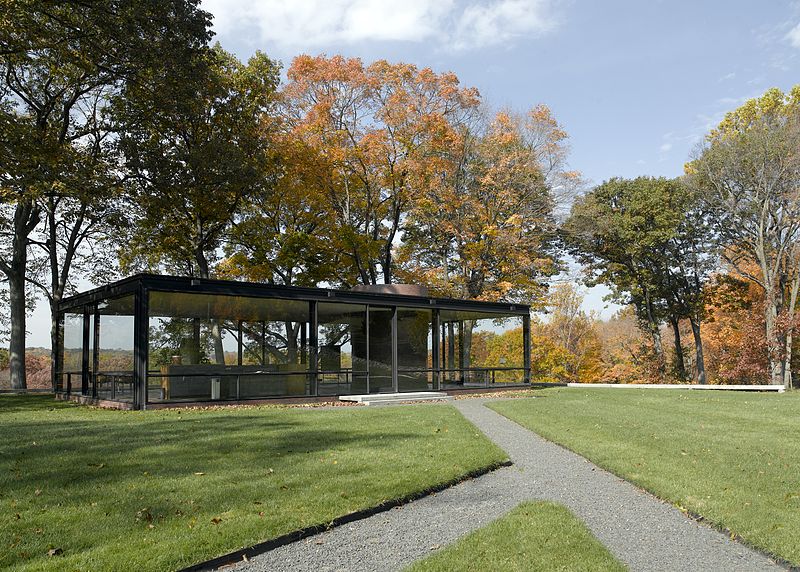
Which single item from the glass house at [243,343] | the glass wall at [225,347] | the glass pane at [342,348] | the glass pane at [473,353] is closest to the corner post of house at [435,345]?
the glass house at [243,343]

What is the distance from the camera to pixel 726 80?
1781 cm

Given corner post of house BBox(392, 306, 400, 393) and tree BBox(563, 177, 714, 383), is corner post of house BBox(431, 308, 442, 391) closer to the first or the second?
corner post of house BBox(392, 306, 400, 393)

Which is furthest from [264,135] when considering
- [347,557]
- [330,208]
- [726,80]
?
[347,557]

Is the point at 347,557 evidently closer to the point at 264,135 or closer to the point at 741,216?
the point at 264,135

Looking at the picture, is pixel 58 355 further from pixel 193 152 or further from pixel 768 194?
pixel 768 194

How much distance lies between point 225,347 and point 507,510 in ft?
39.2

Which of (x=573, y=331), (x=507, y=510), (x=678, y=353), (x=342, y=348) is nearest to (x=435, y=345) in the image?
(x=342, y=348)

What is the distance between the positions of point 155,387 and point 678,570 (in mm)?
12943

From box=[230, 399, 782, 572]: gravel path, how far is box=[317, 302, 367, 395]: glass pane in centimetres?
1080

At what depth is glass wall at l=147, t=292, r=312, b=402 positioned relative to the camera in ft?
49.5

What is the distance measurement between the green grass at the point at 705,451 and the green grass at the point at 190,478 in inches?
71.8

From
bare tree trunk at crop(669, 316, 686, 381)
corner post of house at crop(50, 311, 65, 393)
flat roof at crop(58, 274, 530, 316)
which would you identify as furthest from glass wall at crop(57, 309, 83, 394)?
bare tree trunk at crop(669, 316, 686, 381)

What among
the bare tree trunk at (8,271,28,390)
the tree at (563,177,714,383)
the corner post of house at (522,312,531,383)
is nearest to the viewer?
the bare tree trunk at (8,271,28,390)

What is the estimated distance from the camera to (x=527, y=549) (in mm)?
4652
